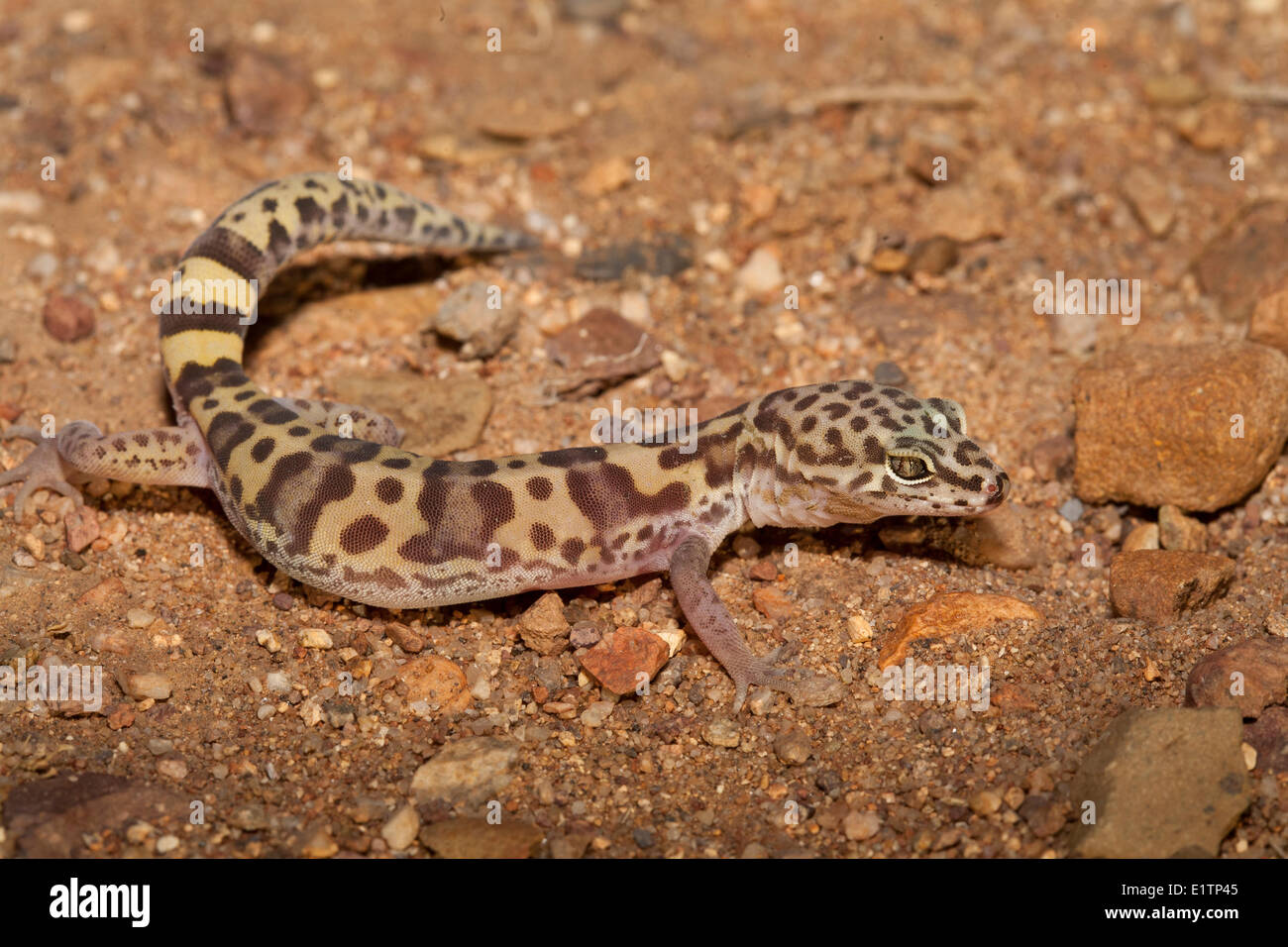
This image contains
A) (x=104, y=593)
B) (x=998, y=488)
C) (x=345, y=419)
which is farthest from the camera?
(x=345, y=419)

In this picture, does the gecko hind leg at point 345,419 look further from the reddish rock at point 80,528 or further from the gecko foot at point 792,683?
the gecko foot at point 792,683

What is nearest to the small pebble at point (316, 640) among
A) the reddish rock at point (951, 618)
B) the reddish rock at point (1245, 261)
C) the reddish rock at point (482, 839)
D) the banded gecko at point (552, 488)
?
the banded gecko at point (552, 488)

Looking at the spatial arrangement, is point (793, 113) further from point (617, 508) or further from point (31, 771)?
point (31, 771)

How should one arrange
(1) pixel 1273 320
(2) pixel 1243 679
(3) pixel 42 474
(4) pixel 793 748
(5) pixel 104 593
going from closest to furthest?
1. (2) pixel 1243 679
2. (4) pixel 793 748
3. (5) pixel 104 593
4. (3) pixel 42 474
5. (1) pixel 1273 320

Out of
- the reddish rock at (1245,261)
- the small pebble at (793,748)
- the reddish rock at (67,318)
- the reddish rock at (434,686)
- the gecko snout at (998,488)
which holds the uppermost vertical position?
the reddish rock at (1245,261)

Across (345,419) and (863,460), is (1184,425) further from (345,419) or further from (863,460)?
(345,419)

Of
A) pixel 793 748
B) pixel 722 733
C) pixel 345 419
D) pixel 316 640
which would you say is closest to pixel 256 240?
pixel 345 419

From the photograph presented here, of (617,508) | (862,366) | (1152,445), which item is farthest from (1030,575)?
(617,508)
